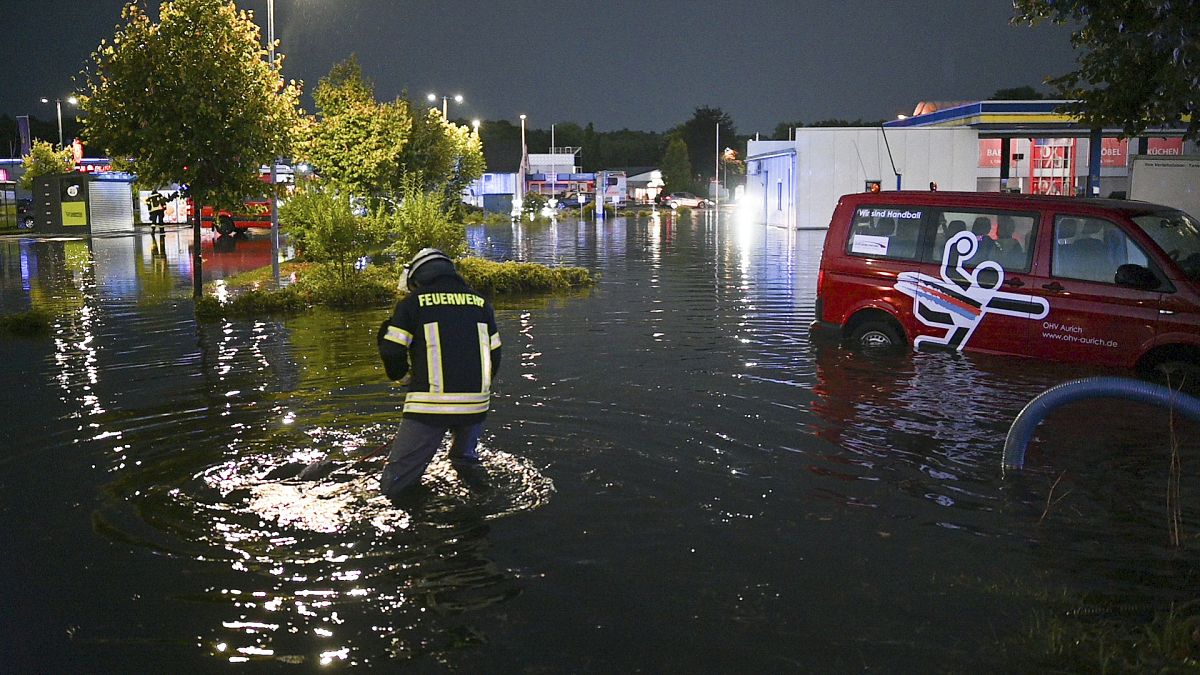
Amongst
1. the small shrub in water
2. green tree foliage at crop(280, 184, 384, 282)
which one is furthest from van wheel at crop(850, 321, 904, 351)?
green tree foliage at crop(280, 184, 384, 282)

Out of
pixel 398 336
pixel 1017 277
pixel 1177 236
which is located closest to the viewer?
pixel 398 336

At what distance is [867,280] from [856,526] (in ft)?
20.3

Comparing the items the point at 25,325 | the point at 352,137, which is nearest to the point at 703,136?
the point at 352,137

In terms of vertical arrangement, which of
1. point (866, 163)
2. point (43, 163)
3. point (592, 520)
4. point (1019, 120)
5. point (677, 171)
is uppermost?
point (677, 171)

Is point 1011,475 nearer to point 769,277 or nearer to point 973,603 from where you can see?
point 973,603

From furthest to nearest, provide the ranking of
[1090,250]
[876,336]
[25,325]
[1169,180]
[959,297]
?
[1169,180] < [25,325] < [876,336] < [959,297] < [1090,250]

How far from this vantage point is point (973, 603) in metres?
5.23

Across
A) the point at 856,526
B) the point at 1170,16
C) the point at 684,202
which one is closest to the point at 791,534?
Answer: the point at 856,526

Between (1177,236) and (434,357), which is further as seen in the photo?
(1177,236)

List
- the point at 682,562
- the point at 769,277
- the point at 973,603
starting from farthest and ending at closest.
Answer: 1. the point at 769,277
2. the point at 682,562
3. the point at 973,603

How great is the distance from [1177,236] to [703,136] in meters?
158

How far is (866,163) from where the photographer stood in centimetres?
4584

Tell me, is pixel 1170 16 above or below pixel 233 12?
below

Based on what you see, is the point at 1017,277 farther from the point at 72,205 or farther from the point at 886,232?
the point at 72,205
